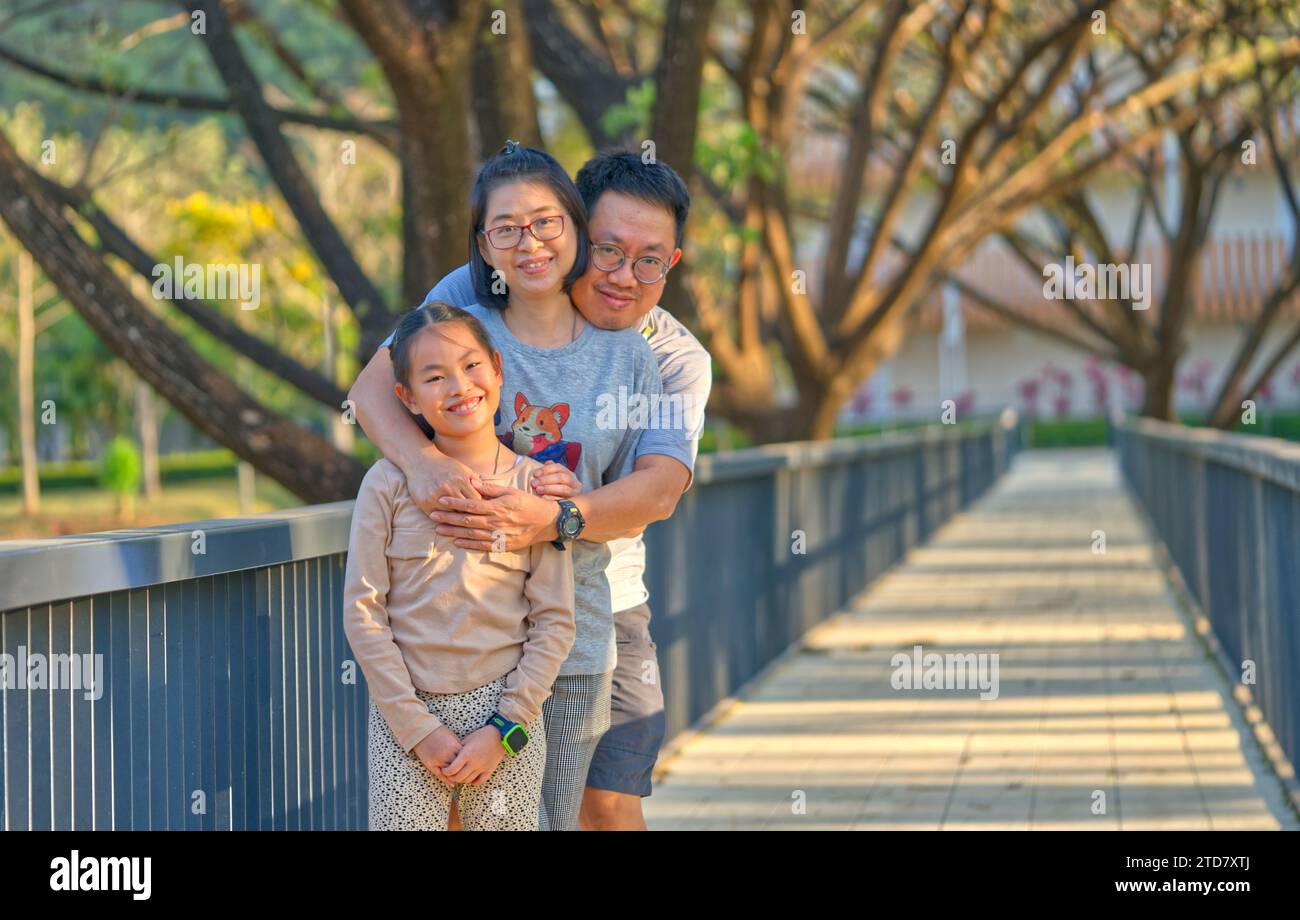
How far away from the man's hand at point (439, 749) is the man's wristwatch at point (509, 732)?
85 millimetres

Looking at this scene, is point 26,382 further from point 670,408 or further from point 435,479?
point 435,479

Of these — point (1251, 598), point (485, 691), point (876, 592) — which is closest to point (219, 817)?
point (485, 691)

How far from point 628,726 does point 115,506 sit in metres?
36.0

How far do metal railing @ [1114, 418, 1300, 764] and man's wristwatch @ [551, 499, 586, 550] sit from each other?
155 inches

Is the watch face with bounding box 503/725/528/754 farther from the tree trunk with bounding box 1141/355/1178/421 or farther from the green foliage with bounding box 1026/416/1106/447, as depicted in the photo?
the green foliage with bounding box 1026/416/1106/447

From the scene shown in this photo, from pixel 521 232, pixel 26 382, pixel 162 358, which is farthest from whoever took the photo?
pixel 26 382

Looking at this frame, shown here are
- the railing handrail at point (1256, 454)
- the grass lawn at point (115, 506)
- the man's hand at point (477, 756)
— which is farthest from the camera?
the grass lawn at point (115, 506)

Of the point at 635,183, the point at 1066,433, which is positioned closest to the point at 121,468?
the point at 1066,433

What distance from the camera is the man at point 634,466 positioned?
375 cm

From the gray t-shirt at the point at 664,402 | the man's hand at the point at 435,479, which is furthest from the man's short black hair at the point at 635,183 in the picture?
the man's hand at the point at 435,479

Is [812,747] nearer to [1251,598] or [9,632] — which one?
[1251,598]

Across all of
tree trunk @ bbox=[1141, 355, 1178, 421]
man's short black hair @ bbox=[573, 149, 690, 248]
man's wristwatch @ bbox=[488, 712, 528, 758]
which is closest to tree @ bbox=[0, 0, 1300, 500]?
man's short black hair @ bbox=[573, 149, 690, 248]

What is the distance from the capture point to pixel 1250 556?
919cm

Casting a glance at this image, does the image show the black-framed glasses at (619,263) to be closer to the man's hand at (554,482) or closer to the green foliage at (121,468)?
the man's hand at (554,482)
